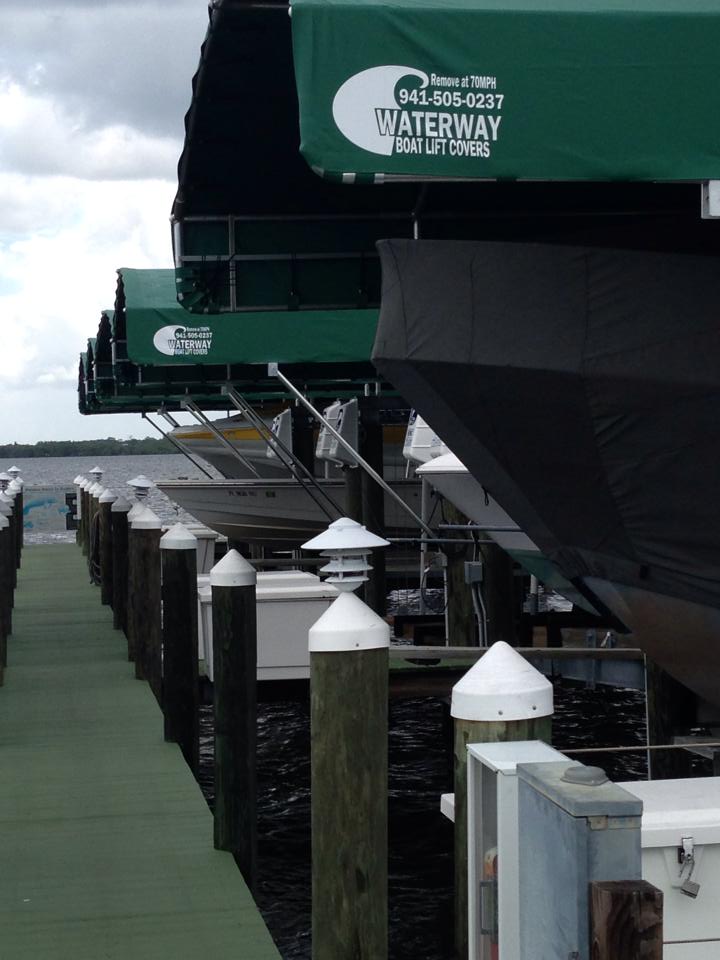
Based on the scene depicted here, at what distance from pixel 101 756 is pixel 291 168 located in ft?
12.7

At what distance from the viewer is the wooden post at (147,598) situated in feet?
38.3

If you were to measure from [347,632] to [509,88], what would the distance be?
243cm

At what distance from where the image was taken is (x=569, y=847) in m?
2.91

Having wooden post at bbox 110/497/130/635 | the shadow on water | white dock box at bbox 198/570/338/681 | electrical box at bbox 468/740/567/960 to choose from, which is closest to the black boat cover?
electrical box at bbox 468/740/567/960

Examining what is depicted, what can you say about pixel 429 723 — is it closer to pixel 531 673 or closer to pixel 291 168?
pixel 291 168

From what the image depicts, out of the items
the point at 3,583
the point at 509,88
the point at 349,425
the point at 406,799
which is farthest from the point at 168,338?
the point at 509,88

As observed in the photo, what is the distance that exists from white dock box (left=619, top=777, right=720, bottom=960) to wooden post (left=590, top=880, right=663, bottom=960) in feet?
3.00

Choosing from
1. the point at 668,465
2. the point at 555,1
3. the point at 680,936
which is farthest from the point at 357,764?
the point at 555,1

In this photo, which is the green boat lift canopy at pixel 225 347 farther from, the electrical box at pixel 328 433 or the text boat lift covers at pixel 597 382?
the text boat lift covers at pixel 597 382

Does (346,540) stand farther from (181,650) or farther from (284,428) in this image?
(284,428)

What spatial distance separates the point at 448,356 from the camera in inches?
293

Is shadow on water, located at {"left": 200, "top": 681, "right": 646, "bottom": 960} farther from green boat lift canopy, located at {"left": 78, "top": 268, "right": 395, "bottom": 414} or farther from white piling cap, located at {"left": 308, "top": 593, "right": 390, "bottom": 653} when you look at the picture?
white piling cap, located at {"left": 308, "top": 593, "right": 390, "bottom": 653}

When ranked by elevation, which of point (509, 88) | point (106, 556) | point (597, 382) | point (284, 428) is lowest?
point (106, 556)

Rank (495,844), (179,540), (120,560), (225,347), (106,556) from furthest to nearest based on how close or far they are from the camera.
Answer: (106,556)
(225,347)
(120,560)
(179,540)
(495,844)
